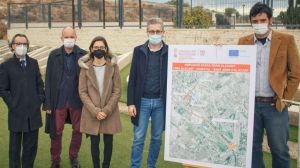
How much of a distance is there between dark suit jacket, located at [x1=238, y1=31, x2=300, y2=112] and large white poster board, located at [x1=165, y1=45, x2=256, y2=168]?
26 cm

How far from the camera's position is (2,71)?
15.0 ft

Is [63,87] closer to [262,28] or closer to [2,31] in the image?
[262,28]

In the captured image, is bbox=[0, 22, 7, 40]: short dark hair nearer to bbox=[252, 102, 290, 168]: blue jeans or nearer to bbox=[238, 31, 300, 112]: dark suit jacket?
bbox=[252, 102, 290, 168]: blue jeans

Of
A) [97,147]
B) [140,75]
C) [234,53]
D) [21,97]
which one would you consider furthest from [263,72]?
[21,97]

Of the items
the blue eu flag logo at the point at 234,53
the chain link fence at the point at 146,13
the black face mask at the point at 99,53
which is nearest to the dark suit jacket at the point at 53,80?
the black face mask at the point at 99,53

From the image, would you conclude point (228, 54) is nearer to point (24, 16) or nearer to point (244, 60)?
point (244, 60)

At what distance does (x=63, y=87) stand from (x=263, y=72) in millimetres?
2514

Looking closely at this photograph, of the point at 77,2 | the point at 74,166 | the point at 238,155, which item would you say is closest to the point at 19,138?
the point at 74,166

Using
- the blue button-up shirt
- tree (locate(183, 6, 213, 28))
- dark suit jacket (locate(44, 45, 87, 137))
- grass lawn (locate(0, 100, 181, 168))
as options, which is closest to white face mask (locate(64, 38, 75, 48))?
dark suit jacket (locate(44, 45, 87, 137))

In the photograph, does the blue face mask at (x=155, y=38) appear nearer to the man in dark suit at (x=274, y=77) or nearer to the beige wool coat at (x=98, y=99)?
the beige wool coat at (x=98, y=99)

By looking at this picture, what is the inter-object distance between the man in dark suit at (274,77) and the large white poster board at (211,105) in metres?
0.24

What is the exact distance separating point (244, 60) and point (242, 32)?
8.92 meters

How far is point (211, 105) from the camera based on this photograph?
4125 millimetres

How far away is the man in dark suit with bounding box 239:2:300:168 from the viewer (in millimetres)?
4031
